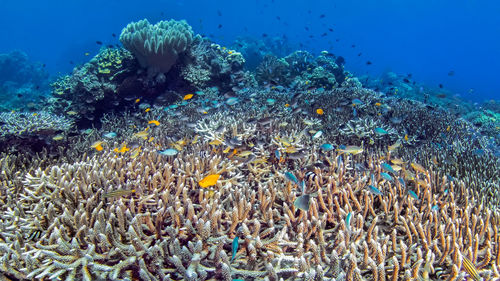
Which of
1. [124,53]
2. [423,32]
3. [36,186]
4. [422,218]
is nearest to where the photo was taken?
[422,218]

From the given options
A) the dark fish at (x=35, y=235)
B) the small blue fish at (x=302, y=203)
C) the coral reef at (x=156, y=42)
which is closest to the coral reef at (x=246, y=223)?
the dark fish at (x=35, y=235)

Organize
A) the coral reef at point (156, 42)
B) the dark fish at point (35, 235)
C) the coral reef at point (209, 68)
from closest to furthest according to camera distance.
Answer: the dark fish at point (35, 235) < the coral reef at point (156, 42) < the coral reef at point (209, 68)

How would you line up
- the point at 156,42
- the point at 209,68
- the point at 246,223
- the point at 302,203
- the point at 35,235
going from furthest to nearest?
1. the point at 209,68
2. the point at 156,42
3. the point at 35,235
4. the point at 246,223
5. the point at 302,203

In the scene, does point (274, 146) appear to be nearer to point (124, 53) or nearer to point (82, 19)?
point (124, 53)

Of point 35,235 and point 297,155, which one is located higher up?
point 297,155

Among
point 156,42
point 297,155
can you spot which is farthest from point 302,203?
point 156,42

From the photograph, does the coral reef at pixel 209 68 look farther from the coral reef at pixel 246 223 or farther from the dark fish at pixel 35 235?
the dark fish at pixel 35 235

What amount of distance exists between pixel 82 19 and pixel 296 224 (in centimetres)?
13161

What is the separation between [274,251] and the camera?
2.51m

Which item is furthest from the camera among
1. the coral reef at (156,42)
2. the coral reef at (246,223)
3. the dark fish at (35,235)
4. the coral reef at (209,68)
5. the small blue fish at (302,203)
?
the coral reef at (209,68)

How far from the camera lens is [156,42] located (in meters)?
9.30

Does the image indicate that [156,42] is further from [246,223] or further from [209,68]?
[246,223]

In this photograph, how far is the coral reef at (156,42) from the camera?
367 inches

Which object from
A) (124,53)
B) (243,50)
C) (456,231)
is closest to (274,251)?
(456,231)
